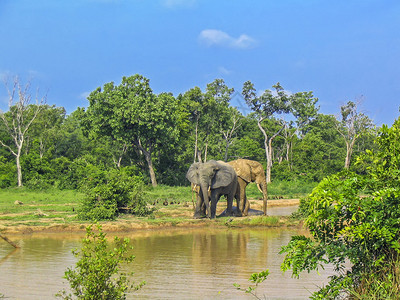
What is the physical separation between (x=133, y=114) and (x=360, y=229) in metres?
31.2

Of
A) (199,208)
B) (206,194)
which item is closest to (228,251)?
(206,194)

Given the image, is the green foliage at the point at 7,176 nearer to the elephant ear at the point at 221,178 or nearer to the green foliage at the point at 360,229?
the elephant ear at the point at 221,178

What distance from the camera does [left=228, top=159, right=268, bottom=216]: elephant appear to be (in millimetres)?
21547

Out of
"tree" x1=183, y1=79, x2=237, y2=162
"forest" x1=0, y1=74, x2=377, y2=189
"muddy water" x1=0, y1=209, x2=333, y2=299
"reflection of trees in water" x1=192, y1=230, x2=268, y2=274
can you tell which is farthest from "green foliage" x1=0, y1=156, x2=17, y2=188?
"reflection of trees in water" x1=192, y1=230, x2=268, y2=274

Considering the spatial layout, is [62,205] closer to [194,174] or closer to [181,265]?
[194,174]

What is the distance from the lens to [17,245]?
13.8m

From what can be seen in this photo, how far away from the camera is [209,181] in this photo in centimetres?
1889

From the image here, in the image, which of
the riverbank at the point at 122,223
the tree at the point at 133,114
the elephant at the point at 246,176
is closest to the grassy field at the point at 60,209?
the riverbank at the point at 122,223

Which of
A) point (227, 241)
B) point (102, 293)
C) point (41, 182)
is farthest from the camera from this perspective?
point (41, 182)

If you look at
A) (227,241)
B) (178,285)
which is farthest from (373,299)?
(227,241)

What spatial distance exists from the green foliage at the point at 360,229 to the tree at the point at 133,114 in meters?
30.1

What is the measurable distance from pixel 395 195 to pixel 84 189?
1509cm

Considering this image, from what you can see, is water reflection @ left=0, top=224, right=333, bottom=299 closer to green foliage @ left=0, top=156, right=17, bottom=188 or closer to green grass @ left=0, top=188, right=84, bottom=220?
green grass @ left=0, top=188, right=84, bottom=220

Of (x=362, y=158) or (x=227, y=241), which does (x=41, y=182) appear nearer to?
(x=227, y=241)
